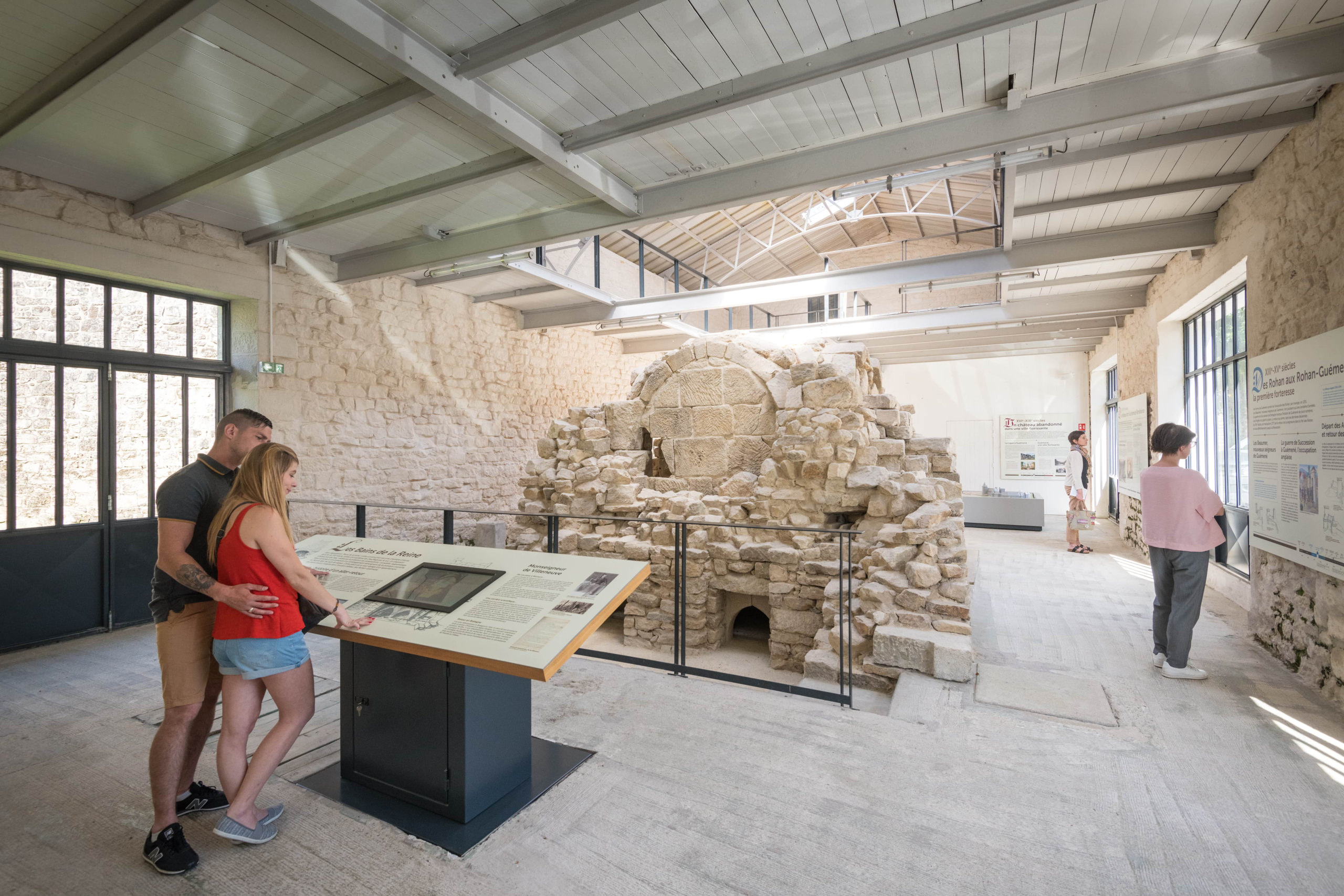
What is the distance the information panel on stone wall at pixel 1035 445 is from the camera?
14.0m


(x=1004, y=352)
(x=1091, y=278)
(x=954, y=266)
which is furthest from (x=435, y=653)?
(x=1004, y=352)

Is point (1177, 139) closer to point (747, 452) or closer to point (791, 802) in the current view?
point (747, 452)

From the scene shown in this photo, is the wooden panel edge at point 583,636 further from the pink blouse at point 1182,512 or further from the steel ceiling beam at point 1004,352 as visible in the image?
the steel ceiling beam at point 1004,352

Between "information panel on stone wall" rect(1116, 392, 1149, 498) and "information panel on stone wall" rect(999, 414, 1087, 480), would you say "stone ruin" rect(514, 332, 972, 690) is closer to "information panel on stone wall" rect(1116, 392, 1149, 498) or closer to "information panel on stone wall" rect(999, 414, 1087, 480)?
"information panel on stone wall" rect(1116, 392, 1149, 498)

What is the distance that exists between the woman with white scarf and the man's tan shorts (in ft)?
32.1

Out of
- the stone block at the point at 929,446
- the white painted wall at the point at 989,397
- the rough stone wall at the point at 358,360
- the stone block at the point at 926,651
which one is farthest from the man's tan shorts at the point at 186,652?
the white painted wall at the point at 989,397

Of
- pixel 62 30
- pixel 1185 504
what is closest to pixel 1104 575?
pixel 1185 504

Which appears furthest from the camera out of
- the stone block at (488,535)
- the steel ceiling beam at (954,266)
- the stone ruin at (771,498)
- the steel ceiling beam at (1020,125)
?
the stone block at (488,535)

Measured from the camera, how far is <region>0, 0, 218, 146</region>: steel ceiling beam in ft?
9.70

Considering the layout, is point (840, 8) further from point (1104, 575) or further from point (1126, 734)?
point (1104, 575)

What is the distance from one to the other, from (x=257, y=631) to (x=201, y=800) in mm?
996

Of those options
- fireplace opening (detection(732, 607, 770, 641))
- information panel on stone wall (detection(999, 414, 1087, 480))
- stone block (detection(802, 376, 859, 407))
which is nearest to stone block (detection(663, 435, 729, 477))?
stone block (detection(802, 376, 859, 407))

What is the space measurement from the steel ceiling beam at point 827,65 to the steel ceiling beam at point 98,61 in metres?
2.05

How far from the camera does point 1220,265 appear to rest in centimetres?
566
